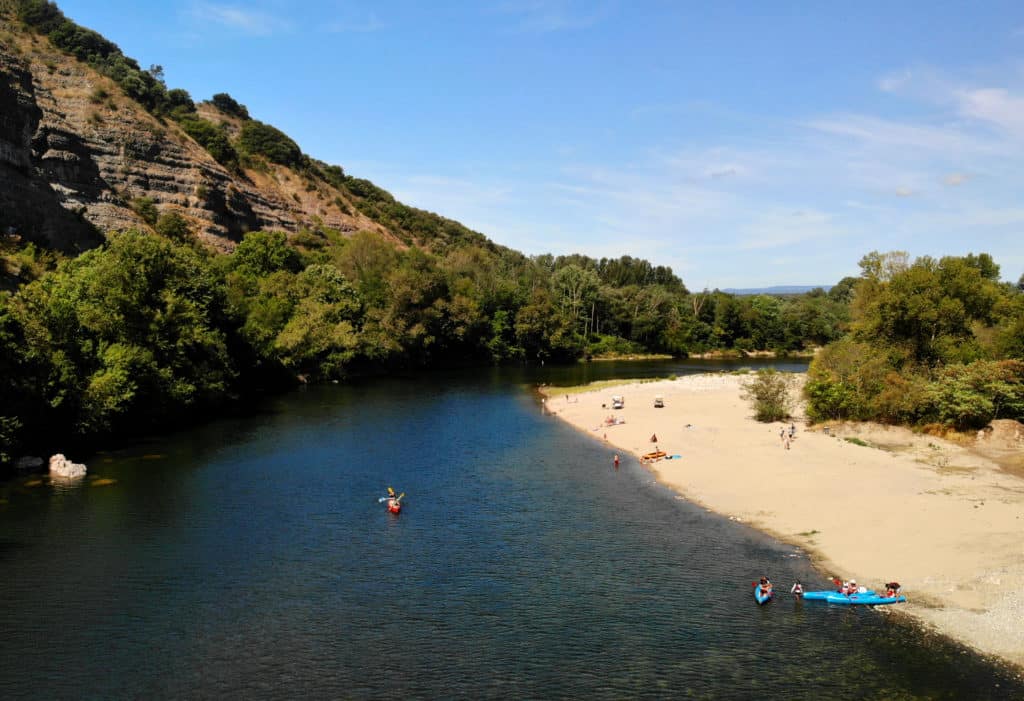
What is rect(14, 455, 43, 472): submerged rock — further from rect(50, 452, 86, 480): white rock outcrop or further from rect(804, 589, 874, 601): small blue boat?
rect(804, 589, 874, 601): small blue boat

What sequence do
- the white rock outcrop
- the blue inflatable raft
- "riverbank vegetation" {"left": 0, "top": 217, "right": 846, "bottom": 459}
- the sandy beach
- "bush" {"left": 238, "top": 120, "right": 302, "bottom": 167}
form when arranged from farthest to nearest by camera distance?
"bush" {"left": 238, "top": 120, "right": 302, "bottom": 167}, "riverbank vegetation" {"left": 0, "top": 217, "right": 846, "bottom": 459}, the white rock outcrop, the sandy beach, the blue inflatable raft

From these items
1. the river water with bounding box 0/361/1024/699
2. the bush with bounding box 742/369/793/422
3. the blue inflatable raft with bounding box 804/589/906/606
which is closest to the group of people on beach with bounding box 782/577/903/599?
the blue inflatable raft with bounding box 804/589/906/606

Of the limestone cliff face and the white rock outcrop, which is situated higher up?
the limestone cliff face

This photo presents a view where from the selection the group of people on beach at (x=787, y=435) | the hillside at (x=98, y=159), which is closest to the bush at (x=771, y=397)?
the group of people on beach at (x=787, y=435)

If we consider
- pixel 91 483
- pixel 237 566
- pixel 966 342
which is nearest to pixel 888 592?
pixel 237 566

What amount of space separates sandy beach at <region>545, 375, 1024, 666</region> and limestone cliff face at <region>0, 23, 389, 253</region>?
70.8 m

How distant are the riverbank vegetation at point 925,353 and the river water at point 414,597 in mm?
24515

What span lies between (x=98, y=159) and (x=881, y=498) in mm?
132645

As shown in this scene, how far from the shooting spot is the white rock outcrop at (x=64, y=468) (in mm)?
48594

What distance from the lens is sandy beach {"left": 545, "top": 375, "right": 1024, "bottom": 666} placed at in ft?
97.9

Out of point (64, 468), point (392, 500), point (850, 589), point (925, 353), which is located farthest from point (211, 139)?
point (850, 589)

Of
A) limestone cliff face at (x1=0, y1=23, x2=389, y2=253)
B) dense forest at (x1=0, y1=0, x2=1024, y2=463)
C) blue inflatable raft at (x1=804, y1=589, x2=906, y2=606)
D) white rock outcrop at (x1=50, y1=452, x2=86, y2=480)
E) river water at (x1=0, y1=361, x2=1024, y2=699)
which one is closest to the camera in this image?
river water at (x1=0, y1=361, x2=1024, y2=699)

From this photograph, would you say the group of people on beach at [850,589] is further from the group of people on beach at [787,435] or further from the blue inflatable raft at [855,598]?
the group of people on beach at [787,435]

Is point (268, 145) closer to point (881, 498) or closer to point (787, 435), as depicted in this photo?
point (787, 435)
